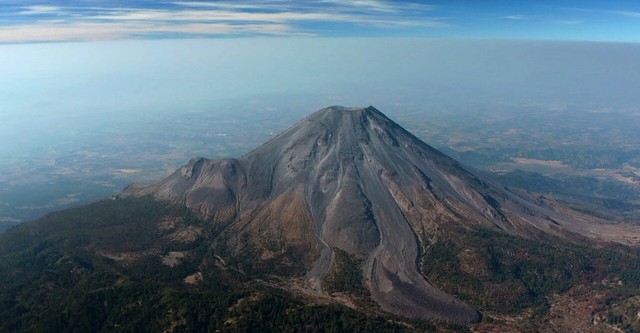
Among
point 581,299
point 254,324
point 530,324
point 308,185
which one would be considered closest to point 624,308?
point 581,299

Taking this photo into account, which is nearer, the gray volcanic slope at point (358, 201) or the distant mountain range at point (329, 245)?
the distant mountain range at point (329, 245)

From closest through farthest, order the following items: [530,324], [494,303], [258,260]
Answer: [530,324], [494,303], [258,260]

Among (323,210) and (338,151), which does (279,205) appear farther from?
(338,151)

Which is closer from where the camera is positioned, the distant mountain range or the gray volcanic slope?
the distant mountain range

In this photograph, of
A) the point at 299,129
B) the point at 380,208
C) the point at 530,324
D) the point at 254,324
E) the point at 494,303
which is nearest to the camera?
the point at 254,324
